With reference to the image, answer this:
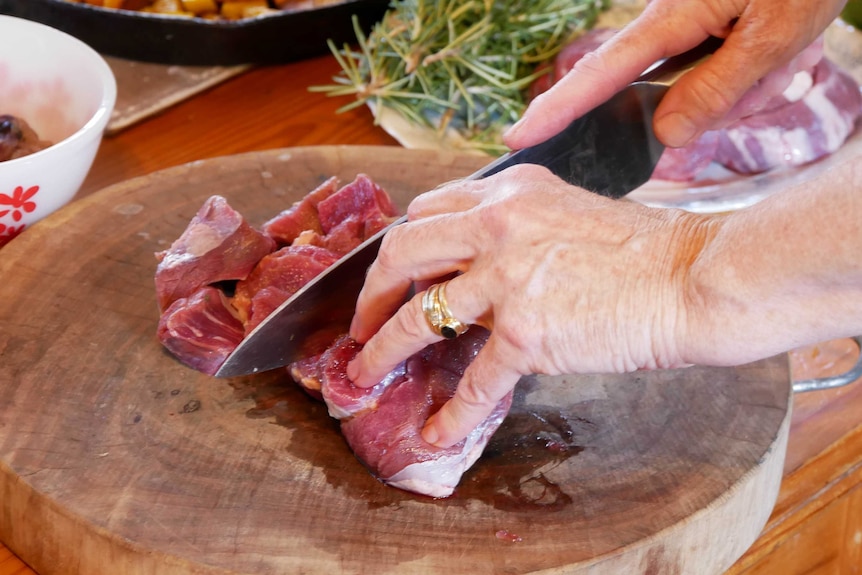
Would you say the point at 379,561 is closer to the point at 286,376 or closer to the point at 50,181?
the point at 286,376

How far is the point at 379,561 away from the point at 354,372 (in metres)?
0.31

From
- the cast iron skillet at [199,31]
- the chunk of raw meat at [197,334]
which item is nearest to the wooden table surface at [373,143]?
the cast iron skillet at [199,31]

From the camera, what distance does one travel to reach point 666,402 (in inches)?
60.1

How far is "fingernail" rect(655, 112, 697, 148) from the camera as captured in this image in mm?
1641

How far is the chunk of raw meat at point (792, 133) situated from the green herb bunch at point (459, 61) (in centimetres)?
59

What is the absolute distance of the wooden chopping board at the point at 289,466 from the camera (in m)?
1.23

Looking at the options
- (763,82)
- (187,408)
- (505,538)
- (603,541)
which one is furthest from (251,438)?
(763,82)

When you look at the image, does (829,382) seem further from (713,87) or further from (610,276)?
(610,276)

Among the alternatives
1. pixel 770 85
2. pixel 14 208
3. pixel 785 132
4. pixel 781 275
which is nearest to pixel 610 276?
pixel 781 275

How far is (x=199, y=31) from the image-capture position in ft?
8.51

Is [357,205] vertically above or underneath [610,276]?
underneath

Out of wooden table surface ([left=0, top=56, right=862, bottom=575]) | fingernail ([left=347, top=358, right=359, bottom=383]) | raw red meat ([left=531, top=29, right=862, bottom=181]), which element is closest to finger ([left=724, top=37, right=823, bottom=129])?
raw red meat ([left=531, top=29, right=862, bottom=181])

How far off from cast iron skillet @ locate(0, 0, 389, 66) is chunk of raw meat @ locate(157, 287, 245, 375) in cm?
130

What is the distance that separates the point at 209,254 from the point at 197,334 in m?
0.16
